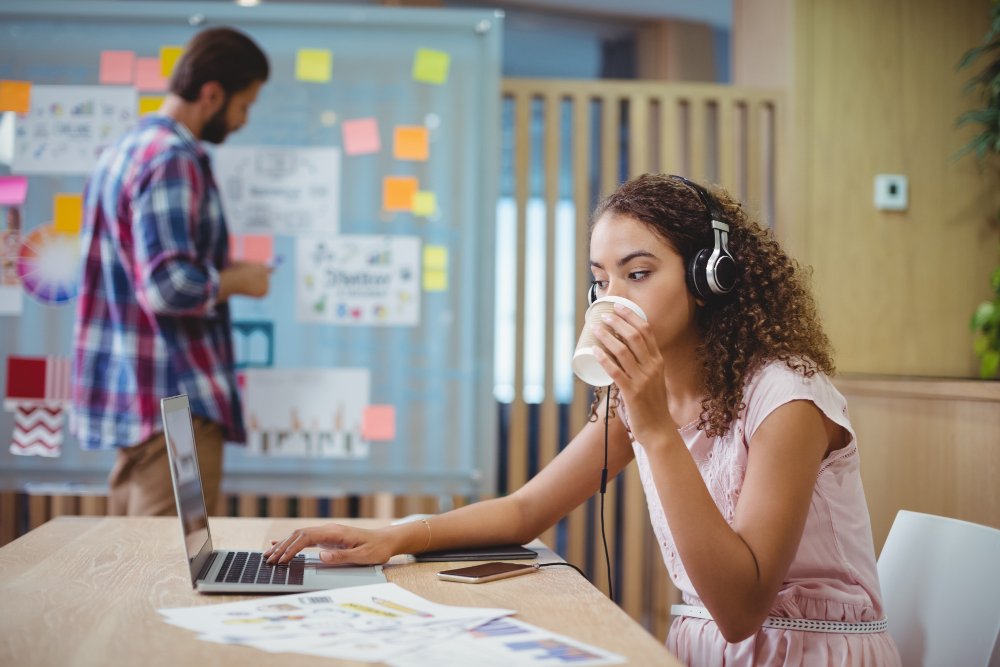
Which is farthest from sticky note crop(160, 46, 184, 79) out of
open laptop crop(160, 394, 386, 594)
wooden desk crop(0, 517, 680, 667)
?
open laptop crop(160, 394, 386, 594)

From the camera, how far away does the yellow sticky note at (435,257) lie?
2.94 meters

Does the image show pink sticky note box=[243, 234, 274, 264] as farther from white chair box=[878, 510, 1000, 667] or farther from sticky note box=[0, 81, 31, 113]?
white chair box=[878, 510, 1000, 667]

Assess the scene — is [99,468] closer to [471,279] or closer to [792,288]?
[471,279]

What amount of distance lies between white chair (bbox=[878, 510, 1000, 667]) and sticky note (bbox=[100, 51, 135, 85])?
97.4 inches

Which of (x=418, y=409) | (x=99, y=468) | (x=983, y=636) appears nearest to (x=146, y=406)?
(x=99, y=468)

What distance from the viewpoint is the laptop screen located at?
3.76 ft

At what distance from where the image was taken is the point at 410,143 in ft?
9.67

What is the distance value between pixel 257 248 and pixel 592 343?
1.89 m

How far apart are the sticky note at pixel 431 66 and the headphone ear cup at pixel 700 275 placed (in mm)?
1801

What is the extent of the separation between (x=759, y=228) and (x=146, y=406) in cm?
159

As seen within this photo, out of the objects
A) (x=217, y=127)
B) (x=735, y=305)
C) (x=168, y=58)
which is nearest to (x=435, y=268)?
(x=217, y=127)

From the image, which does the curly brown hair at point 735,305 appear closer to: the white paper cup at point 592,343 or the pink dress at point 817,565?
the pink dress at point 817,565

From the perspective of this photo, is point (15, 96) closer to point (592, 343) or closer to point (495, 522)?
point (495, 522)

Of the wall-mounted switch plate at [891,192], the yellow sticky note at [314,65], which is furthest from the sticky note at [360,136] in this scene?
the wall-mounted switch plate at [891,192]
